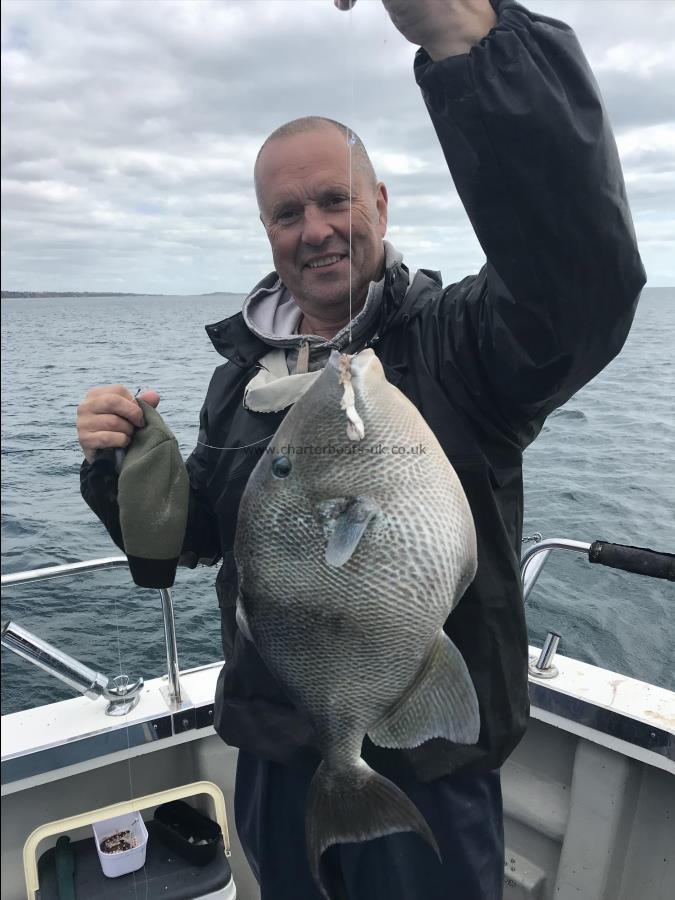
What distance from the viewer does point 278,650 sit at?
59.7 inches

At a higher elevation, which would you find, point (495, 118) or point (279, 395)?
point (495, 118)

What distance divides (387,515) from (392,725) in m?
0.48

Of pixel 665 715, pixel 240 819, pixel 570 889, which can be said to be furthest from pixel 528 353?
pixel 570 889

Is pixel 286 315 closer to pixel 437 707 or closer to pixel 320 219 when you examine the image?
pixel 320 219

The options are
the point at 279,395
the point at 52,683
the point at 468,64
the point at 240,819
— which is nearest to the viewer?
the point at 468,64

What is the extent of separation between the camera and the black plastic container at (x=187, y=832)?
2.96 meters

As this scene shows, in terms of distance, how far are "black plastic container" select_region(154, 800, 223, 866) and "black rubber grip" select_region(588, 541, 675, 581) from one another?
1.98 metres

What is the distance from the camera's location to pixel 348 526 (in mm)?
1396

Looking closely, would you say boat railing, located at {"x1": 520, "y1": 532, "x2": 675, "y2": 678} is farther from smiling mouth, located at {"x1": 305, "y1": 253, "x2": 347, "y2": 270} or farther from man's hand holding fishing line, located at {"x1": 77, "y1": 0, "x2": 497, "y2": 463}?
man's hand holding fishing line, located at {"x1": 77, "y1": 0, "x2": 497, "y2": 463}

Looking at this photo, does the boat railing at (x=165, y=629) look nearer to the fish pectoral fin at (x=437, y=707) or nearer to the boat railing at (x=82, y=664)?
the boat railing at (x=82, y=664)

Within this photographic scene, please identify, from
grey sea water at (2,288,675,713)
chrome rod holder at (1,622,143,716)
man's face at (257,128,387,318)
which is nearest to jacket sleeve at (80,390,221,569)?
chrome rod holder at (1,622,143,716)

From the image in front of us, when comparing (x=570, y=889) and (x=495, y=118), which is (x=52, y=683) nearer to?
(x=570, y=889)

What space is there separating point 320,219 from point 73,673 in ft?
6.36

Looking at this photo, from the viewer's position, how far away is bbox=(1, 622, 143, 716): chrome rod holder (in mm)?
2332
